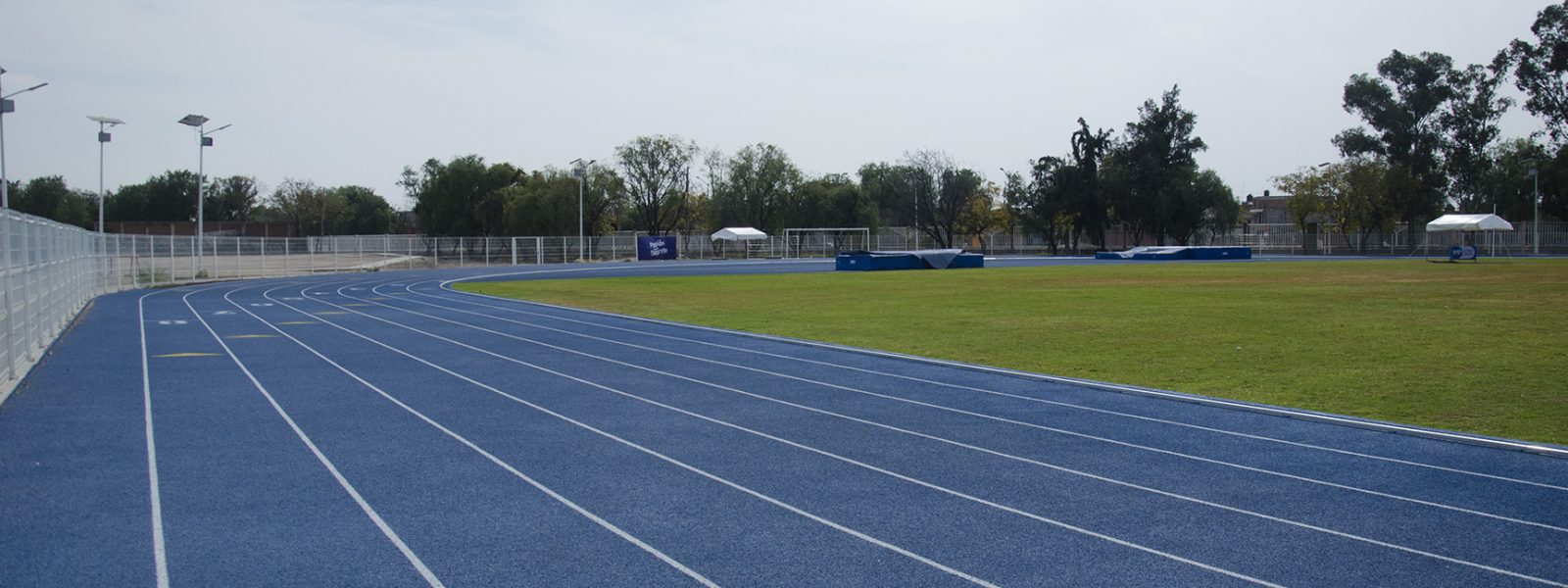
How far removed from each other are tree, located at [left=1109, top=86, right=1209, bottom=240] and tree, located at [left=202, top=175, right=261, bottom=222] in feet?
268

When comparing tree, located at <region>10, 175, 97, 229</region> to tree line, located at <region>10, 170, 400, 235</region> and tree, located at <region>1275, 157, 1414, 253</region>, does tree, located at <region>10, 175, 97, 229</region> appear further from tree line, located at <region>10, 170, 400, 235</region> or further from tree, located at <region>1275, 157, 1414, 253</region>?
tree, located at <region>1275, 157, 1414, 253</region>

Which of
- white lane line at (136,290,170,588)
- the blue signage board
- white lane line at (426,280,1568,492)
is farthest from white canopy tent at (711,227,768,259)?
white lane line at (136,290,170,588)

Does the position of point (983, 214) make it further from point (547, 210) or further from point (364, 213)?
point (364, 213)

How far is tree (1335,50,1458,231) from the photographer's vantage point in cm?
6781

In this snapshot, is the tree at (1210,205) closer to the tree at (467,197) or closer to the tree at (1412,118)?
the tree at (1412,118)

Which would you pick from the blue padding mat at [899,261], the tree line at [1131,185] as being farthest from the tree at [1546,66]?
the blue padding mat at [899,261]

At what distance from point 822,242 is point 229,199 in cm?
6278

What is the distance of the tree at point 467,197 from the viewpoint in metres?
74.4

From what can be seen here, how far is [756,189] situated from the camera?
8181 centimetres

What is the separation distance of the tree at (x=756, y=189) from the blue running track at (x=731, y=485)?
234 ft

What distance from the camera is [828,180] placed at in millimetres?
86812

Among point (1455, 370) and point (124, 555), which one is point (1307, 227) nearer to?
point (1455, 370)

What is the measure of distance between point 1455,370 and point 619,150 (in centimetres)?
6863

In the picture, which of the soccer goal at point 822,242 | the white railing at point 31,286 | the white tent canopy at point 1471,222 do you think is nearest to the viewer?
the white railing at point 31,286
